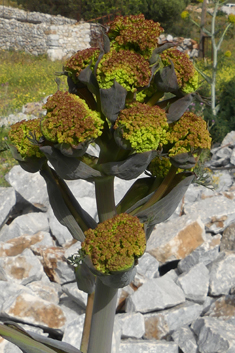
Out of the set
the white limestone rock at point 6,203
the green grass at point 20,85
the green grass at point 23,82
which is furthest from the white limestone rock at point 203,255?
the green grass at point 23,82

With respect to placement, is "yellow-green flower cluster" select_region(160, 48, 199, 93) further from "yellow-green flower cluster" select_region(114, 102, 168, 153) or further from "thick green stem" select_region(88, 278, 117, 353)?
"thick green stem" select_region(88, 278, 117, 353)

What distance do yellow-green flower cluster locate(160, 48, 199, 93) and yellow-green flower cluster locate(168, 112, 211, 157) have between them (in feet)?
0.33

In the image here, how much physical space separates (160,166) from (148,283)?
1994 mm

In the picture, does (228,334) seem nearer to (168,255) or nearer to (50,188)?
(168,255)

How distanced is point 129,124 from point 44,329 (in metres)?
2.27

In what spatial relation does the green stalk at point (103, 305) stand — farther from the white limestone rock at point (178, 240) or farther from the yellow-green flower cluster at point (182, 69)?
the white limestone rock at point (178, 240)

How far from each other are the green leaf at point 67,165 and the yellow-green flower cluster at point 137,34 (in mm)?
353

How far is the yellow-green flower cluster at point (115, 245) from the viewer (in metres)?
1.00

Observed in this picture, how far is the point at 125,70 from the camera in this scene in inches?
38.0

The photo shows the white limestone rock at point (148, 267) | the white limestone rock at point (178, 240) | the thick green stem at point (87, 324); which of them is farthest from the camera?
the white limestone rock at point (178, 240)

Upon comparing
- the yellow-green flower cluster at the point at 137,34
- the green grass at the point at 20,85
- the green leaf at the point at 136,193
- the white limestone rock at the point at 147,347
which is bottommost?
the white limestone rock at the point at 147,347

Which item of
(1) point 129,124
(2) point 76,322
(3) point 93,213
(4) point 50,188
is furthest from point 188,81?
(3) point 93,213

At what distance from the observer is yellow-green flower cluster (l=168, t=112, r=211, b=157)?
3.59 ft

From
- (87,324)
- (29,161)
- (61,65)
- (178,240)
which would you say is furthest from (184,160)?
(61,65)
